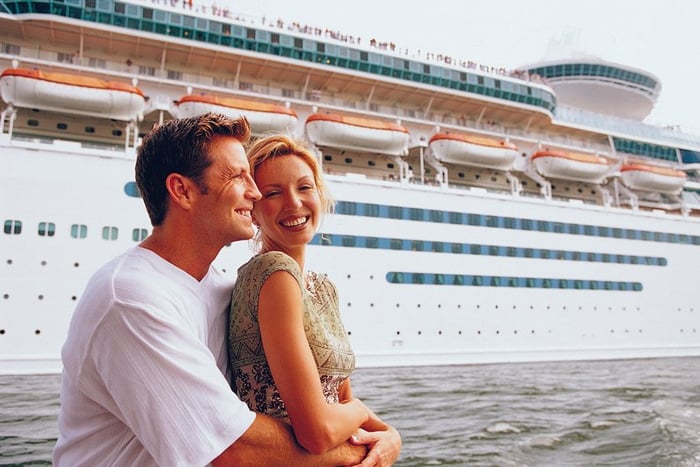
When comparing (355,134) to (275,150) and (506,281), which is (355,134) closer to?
(506,281)

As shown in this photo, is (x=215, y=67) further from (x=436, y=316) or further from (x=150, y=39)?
(x=436, y=316)

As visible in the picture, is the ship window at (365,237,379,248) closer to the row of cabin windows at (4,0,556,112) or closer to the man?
the row of cabin windows at (4,0,556,112)

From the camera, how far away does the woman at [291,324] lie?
4.83ft

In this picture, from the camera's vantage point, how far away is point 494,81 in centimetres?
1972

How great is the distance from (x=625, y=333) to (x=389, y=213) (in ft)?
29.6

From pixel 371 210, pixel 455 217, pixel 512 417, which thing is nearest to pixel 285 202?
pixel 512 417

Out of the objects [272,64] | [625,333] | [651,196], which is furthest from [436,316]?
[651,196]

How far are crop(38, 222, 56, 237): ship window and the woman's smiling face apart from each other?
1137 centimetres

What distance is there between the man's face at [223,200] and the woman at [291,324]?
120 mm

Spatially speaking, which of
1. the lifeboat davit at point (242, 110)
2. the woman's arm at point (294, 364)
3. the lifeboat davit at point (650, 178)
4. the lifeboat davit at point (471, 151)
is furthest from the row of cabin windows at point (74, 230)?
the lifeboat davit at point (650, 178)

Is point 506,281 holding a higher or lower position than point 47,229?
lower

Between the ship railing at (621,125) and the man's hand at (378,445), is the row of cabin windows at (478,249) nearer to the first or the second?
the ship railing at (621,125)

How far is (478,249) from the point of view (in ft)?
52.3

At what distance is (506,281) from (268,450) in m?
15.3
